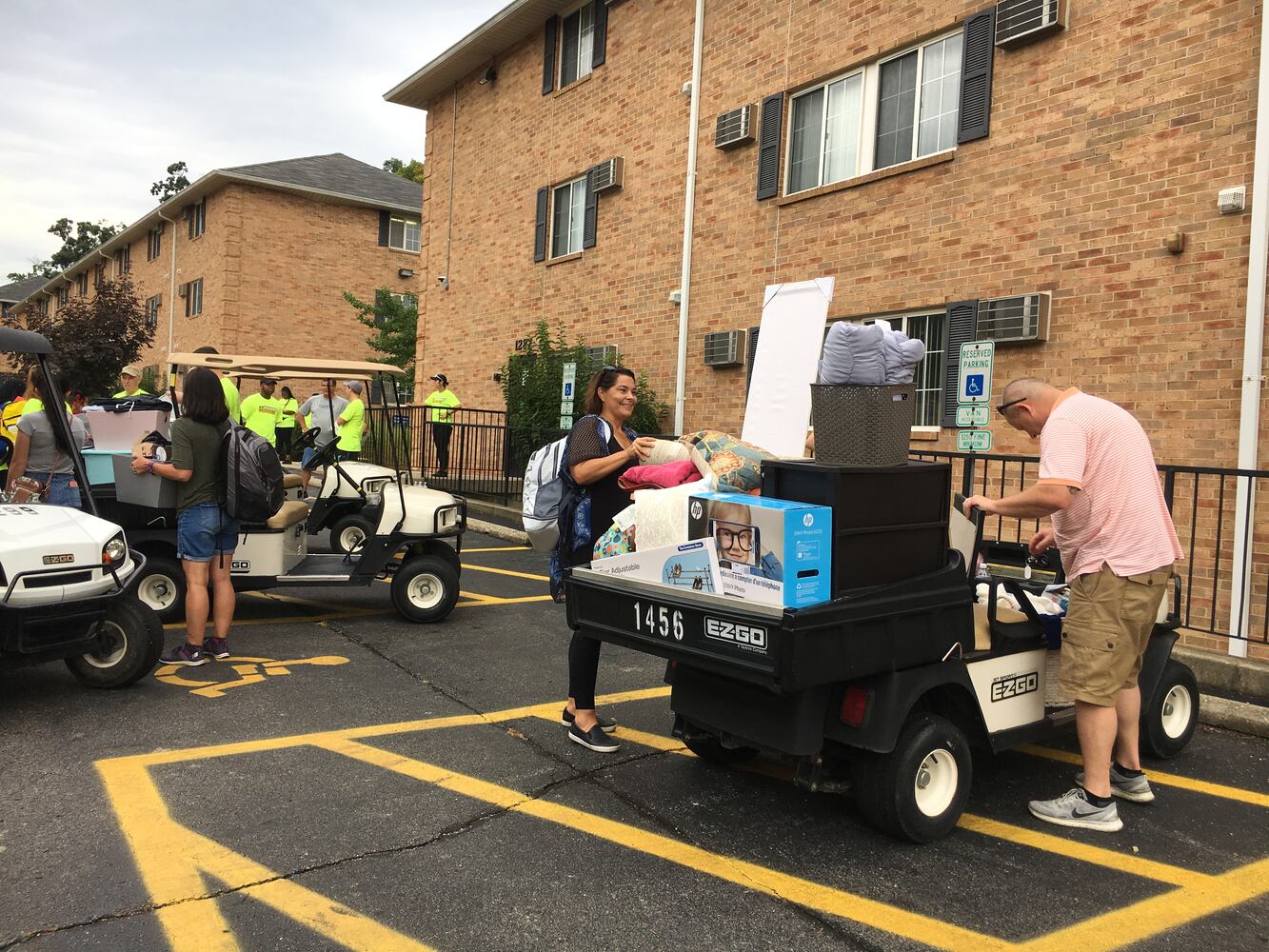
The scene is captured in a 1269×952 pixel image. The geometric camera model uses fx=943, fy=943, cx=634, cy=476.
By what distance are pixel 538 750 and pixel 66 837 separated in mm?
1995

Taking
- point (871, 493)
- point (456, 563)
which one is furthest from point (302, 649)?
point (871, 493)

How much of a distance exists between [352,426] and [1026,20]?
7928 millimetres

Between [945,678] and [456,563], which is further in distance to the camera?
[456,563]

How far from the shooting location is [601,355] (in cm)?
1469

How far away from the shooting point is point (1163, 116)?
7.98 metres

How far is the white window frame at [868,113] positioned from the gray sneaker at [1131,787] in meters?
7.19

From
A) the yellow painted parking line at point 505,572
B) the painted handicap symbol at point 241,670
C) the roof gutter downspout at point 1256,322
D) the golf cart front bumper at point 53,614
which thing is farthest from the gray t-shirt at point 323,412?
the roof gutter downspout at point 1256,322

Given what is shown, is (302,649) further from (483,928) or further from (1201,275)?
(1201,275)

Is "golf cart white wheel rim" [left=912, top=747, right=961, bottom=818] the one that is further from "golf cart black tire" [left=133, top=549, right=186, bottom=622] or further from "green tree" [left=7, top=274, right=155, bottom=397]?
"green tree" [left=7, top=274, right=155, bottom=397]

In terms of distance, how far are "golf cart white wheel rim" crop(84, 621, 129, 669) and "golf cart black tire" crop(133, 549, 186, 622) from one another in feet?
5.16

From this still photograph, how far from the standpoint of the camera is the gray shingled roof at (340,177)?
29.6 metres

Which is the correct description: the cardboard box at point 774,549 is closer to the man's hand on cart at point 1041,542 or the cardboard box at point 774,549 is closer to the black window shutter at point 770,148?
the man's hand on cart at point 1041,542

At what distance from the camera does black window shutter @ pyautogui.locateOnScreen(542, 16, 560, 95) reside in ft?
52.9

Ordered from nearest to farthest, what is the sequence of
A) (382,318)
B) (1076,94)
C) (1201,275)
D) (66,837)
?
1. (66,837)
2. (1201,275)
3. (1076,94)
4. (382,318)
